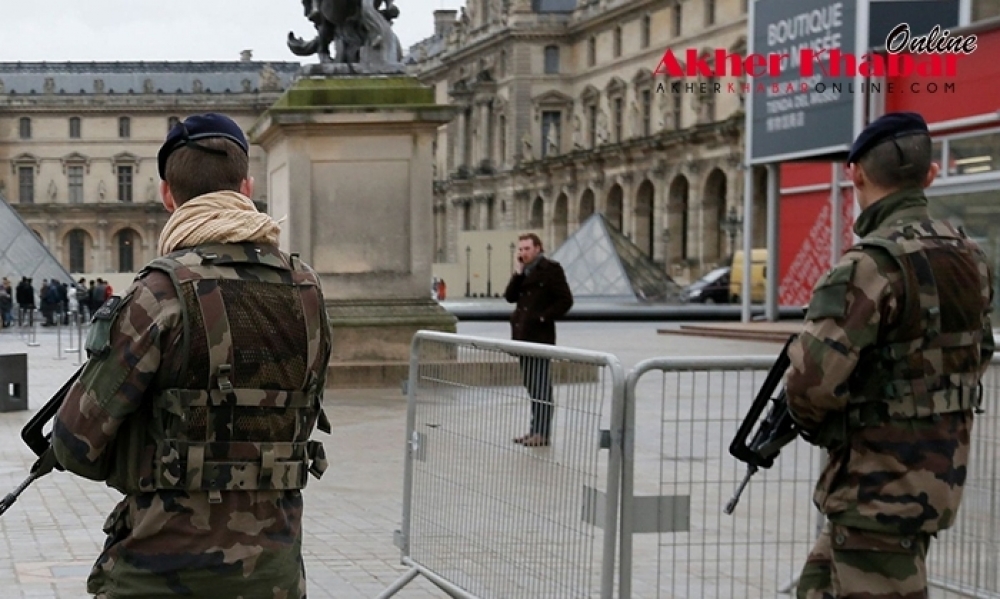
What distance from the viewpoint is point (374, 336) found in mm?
16234

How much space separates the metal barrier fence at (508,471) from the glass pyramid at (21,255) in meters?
49.7

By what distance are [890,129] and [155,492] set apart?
2.19m

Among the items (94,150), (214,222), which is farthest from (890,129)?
(94,150)

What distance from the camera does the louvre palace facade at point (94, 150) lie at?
132m

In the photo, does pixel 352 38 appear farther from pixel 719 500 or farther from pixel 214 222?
pixel 214 222

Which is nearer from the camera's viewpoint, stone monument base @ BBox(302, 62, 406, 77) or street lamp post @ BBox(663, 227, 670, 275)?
stone monument base @ BBox(302, 62, 406, 77)

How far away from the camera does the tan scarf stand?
12.8 ft

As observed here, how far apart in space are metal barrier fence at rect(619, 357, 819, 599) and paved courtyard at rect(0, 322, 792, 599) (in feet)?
0.42

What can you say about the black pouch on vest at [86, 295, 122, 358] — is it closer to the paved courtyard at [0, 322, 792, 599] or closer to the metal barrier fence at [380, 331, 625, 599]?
the metal barrier fence at [380, 331, 625, 599]

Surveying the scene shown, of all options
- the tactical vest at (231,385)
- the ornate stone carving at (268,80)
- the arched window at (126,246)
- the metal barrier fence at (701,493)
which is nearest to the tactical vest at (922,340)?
the metal barrier fence at (701,493)

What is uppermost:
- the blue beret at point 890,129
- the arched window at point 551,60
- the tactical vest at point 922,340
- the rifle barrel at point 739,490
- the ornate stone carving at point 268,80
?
the ornate stone carving at point 268,80

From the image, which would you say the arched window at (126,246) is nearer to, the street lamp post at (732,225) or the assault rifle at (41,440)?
Answer: the street lamp post at (732,225)

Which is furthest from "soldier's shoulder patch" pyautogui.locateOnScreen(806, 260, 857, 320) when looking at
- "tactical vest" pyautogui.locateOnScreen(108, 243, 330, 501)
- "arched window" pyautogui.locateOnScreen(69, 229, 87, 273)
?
"arched window" pyautogui.locateOnScreen(69, 229, 87, 273)

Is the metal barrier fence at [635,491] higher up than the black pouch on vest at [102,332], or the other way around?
the black pouch on vest at [102,332]
